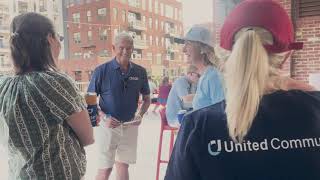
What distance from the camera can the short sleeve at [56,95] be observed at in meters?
1.18

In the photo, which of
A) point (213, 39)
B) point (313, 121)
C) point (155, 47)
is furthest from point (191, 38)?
point (155, 47)

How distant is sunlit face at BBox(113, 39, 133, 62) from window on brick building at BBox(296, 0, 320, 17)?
12.3 ft

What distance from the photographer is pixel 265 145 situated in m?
0.72

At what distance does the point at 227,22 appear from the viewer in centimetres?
80

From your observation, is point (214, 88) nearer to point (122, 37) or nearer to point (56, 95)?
point (56, 95)

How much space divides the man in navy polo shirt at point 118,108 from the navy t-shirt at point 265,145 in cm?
180

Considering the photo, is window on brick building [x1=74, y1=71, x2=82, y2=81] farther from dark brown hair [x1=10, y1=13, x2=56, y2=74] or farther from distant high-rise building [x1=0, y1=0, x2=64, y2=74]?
dark brown hair [x1=10, y1=13, x2=56, y2=74]

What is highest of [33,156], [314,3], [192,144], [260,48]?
[314,3]

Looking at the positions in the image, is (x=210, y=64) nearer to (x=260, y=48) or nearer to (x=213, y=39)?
(x=213, y=39)

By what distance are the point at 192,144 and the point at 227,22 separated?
1.02ft

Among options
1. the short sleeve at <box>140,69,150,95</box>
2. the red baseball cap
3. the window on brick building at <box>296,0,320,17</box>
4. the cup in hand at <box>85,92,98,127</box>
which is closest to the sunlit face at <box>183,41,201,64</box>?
the cup in hand at <box>85,92,98,127</box>

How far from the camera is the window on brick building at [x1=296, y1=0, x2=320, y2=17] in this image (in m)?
5.15

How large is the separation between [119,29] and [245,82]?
18196 mm

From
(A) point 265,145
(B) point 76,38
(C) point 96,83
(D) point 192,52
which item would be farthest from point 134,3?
(A) point 265,145
